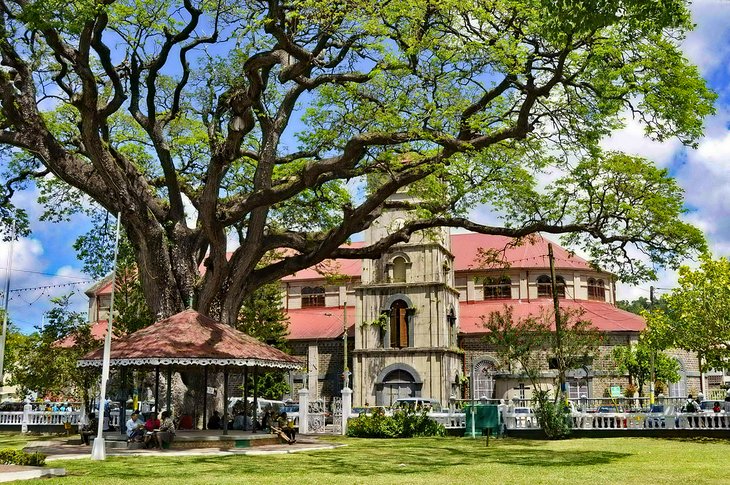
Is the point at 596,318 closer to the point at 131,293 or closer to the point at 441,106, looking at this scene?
the point at 131,293

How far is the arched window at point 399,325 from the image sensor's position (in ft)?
149

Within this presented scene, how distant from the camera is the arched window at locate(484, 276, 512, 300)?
167ft

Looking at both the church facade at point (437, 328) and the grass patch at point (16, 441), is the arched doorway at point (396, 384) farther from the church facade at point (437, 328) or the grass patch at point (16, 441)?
the grass patch at point (16, 441)

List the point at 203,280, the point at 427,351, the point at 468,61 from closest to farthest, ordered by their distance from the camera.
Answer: the point at 468,61 < the point at 203,280 < the point at 427,351

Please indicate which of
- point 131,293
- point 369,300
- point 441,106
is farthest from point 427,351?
point 441,106

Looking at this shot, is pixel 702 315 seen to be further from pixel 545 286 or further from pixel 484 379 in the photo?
pixel 545 286

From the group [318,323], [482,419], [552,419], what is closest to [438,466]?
[552,419]

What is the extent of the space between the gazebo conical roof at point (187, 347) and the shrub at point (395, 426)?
20.9 ft

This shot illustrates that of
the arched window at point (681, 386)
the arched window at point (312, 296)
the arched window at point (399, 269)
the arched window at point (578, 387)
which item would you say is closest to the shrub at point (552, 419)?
the arched window at point (578, 387)

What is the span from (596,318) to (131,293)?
27.8 meters

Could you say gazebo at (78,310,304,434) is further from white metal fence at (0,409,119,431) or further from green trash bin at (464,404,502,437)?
white metal fence at (0,409,119,431)

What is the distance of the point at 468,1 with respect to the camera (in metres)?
18.0

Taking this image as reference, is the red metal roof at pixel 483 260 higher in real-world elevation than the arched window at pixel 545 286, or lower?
higher

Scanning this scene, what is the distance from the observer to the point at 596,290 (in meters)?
51.2
